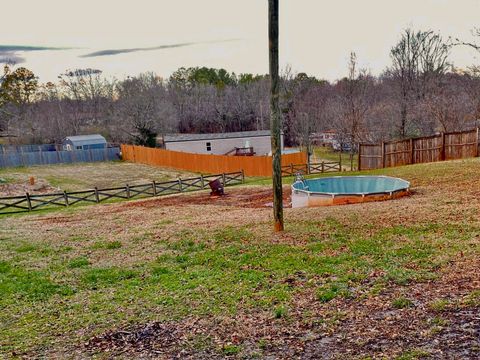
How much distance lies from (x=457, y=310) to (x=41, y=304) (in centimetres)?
685

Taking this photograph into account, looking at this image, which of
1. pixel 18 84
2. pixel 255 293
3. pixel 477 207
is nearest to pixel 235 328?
pixel 255 293

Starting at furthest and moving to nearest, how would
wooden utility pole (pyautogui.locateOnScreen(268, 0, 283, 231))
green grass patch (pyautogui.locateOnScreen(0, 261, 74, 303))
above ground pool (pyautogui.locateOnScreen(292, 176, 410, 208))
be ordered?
1. above ground pool (pyautogui.locateOnScreen(292, 176, 410, 208))
2. wooden utility pole (pyautogui.locateOnScreen(268, 0, 283, 231))
3. green grass patch (pyautogui.locateOnScreen(0, 261, 74, 303))

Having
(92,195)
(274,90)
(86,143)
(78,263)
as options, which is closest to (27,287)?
(78,263)

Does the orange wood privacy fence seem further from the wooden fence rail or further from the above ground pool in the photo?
the above ground pool

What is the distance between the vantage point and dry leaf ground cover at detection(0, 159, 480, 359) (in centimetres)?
507

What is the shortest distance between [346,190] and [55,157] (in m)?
41.1

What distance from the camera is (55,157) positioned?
161ft

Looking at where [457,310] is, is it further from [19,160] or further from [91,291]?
[19,160]

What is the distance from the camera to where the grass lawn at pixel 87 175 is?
3403cm

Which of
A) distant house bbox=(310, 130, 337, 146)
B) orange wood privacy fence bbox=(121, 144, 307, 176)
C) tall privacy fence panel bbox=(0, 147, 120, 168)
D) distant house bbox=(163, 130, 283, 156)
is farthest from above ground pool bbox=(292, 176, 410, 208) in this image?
distant house bbox=(310, 130, 337, 146)

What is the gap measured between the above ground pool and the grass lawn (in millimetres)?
19163

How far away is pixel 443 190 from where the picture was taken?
14641mm

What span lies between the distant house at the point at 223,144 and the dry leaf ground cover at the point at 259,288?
116ft

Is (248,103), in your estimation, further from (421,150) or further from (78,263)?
(78,263)
